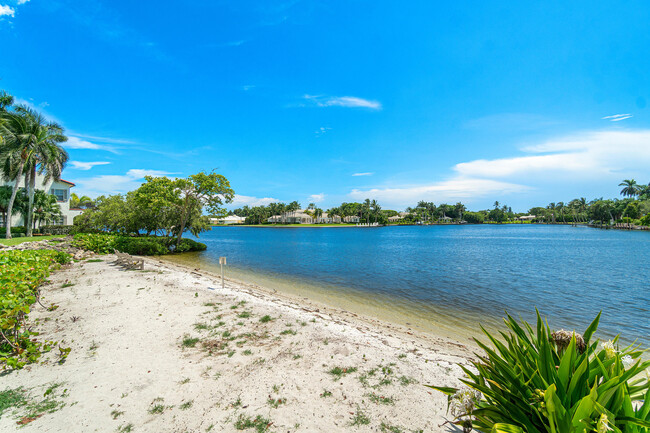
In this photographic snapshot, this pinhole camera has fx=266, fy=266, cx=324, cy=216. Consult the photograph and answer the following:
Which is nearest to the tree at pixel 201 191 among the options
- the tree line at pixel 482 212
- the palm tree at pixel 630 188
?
the tree line at pixel 482 212

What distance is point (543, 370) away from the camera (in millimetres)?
2641

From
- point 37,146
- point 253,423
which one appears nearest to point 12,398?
point 253,423

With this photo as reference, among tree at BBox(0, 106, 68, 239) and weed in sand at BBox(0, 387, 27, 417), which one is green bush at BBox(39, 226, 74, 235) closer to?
tree at BBox(0, 106, 68, 239)

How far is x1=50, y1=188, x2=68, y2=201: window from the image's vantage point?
123 feet

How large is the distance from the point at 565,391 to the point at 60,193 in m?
54.2

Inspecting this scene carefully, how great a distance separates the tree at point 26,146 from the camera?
2364 cm

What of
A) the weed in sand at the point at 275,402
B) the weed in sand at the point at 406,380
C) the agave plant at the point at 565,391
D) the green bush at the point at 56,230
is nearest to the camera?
the agave plant at the point at 565,391

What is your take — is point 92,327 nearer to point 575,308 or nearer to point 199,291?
point 199,291

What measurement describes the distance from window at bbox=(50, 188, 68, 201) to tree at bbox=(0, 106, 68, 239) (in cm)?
1228

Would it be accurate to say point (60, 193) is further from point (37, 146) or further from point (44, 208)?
point (37, 146)

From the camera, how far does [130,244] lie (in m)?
25.9

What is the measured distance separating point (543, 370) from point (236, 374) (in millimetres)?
4962

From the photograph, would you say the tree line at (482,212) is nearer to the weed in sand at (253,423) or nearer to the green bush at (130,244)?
the green bush at (130,244)

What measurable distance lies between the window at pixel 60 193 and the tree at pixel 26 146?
12285mm
